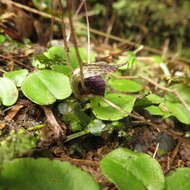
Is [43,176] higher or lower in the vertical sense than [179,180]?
higher

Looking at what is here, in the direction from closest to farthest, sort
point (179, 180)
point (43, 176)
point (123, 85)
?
point (43, 176), point (179, 180), point (123, 85)

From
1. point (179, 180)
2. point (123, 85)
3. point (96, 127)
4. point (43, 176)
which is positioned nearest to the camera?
point (43, 176)

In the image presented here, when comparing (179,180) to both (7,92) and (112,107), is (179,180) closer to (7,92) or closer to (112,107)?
(112,107)

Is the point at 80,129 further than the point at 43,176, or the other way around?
the point at 80,129

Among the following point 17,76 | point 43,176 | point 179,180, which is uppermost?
point 17,76

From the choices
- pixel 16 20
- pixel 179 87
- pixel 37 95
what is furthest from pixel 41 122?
pixel 16 20

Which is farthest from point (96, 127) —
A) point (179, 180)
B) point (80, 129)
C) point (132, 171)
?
point (179, 180)

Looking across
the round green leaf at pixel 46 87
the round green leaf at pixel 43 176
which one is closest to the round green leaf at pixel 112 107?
the round green leaf at pixel 46 87
